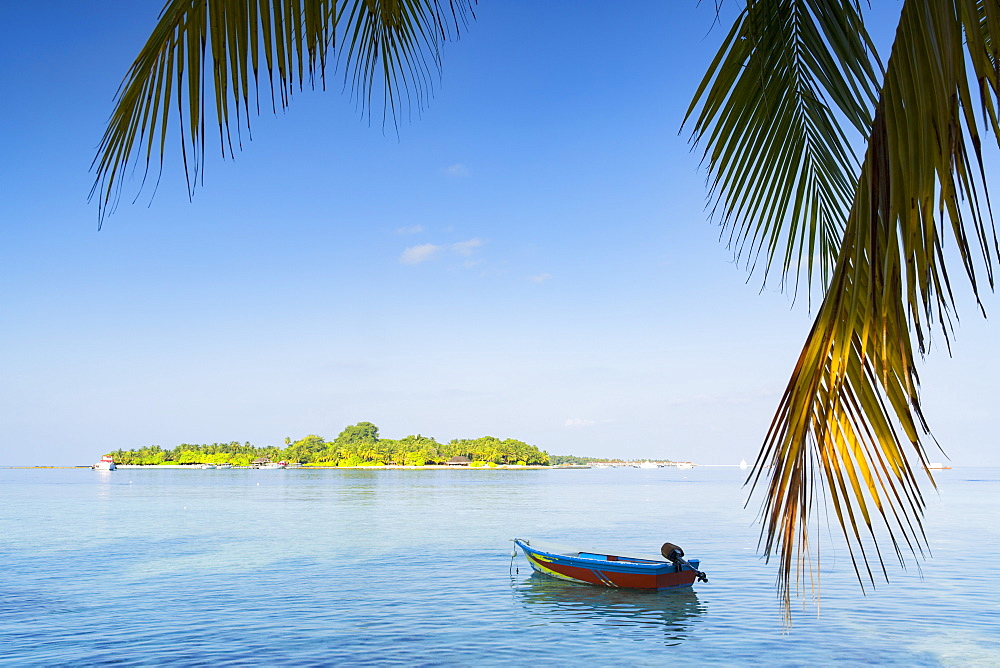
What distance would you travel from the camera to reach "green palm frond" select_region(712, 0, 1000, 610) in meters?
1.19

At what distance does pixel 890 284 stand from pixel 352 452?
193 metres

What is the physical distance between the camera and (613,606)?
785 inches

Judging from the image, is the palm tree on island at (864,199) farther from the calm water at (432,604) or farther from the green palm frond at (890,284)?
the calm water at (432,604)

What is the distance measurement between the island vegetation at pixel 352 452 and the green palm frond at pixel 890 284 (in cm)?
18261

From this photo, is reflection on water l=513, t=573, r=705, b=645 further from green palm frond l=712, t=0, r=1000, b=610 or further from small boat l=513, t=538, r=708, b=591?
green palm frond l=712, t=0, r=1000, b=610

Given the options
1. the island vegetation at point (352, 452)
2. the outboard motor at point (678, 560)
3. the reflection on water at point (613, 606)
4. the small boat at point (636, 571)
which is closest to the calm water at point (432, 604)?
the reflection on water at point (613, 606)

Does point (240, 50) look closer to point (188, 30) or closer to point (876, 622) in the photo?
point (188, 30)

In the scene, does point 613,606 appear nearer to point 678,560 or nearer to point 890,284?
point 678,560

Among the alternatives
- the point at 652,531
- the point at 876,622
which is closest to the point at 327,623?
the point at 876,622

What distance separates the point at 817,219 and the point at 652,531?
37.9 metres

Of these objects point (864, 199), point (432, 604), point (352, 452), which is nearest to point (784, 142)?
point (864, 199)

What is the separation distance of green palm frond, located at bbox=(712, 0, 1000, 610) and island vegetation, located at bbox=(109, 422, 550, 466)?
7189 inches

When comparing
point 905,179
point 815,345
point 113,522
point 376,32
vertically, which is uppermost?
point 376,32

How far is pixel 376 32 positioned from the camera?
6.50 feet
